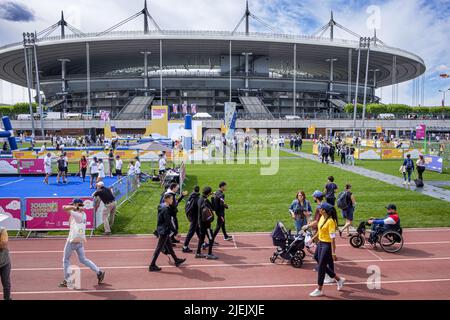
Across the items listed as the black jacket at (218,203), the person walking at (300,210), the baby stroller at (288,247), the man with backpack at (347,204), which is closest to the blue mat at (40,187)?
the black jacket at (218,203)

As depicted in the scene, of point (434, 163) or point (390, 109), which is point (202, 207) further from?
point (390, 109)

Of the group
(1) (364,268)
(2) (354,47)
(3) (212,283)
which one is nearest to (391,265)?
(1) (364,268)

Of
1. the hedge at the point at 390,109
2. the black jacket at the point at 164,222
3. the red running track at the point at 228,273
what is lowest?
the red running track at the point at 228,273

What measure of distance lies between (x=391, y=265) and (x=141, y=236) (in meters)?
7.33

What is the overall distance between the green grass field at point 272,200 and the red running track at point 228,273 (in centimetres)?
186

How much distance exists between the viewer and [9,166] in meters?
26.4

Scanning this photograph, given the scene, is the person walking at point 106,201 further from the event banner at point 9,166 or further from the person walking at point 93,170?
the event banner at point 9,166

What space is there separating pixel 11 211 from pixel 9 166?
16.2 metres

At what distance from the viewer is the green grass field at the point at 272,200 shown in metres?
13.6

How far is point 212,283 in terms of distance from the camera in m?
8.47

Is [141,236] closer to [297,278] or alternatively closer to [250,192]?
[297,278]

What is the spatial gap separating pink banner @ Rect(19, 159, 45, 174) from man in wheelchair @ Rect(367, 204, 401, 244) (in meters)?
23.2

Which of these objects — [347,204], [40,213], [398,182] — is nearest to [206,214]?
[347,204]

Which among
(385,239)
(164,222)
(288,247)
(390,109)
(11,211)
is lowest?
(385,239)
